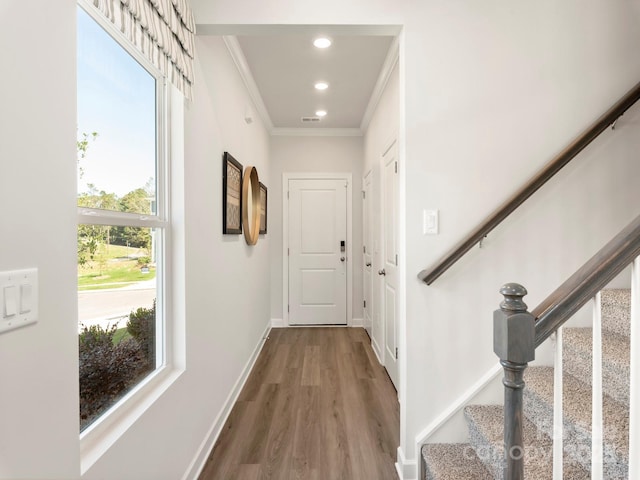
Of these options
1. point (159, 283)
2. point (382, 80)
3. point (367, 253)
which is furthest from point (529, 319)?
point (367, 253)

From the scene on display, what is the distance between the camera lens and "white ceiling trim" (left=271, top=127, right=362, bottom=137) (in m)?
4.55

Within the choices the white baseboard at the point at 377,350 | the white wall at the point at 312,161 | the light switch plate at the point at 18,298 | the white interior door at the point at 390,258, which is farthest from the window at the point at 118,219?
the white wall at the point at 312,161

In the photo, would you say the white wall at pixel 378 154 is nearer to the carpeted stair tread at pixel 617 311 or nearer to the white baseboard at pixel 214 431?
the white baseboard at pixel 214 431

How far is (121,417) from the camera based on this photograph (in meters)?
1.26

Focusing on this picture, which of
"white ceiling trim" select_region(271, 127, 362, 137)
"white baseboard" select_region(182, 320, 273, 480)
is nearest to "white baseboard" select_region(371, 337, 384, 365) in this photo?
"white baseboard" select_region(182, 320, 273, 480)

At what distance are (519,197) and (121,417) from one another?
6.26ft

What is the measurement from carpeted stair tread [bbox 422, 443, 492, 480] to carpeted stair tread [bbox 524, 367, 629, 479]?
0.33m

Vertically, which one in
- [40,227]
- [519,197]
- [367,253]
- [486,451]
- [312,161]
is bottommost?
[486,451]

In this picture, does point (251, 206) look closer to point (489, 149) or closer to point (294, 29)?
point (294, 29)

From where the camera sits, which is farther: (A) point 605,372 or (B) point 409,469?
(B) point 409,469

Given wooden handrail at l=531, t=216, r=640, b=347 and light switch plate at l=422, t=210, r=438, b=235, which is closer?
wooden handrail at l=531, t=216, r=640, b=347

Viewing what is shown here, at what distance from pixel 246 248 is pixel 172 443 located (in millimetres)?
1765

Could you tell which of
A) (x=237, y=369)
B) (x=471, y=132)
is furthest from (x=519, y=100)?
(x=237, y=369)

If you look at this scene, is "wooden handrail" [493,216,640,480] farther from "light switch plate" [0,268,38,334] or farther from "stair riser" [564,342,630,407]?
"light switch plate" [0,268,38,334]
